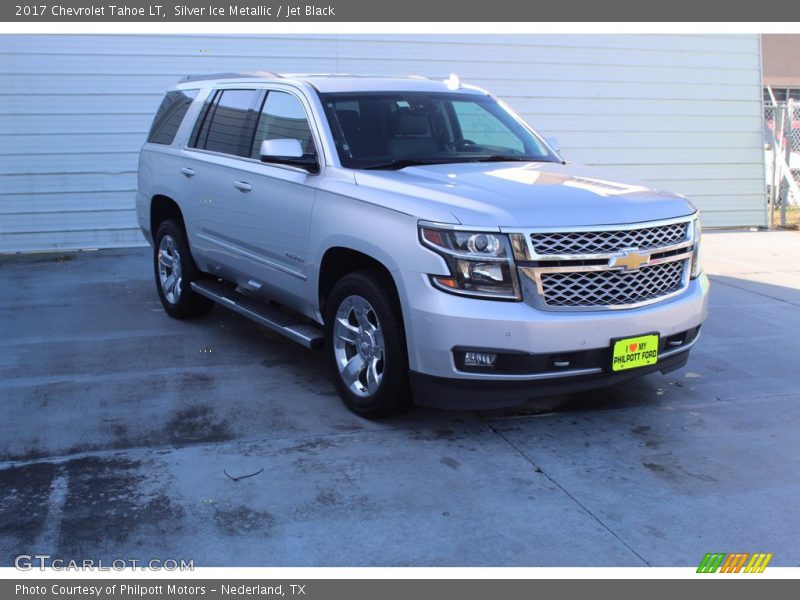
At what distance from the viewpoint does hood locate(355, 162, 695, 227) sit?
4.61m

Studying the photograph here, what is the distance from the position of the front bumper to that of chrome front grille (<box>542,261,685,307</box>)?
0.23 feet

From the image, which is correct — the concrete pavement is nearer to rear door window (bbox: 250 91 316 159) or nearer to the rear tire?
the rear tire

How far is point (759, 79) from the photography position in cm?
1352

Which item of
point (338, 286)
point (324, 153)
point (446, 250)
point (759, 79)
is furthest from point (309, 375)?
point (759, 79)

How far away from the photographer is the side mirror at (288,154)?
548 cm

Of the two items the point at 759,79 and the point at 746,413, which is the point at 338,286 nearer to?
the point at 746,413

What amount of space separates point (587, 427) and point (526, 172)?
5.25 feet

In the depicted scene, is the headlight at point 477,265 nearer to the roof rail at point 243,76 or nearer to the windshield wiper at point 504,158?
the windshield wiper at point 504,158

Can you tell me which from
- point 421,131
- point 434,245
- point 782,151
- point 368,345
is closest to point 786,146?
point 782,151

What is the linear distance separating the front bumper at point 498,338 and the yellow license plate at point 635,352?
44 mm

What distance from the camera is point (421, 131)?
5.97 meters

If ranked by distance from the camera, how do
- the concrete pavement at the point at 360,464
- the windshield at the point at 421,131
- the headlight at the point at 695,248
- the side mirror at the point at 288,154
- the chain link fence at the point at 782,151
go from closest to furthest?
the concrete pavement at the point at 360,464 < the headlight at the point at 695,248 < the side mirror at the point at 288,154 < the windshield at the point at 421,131 < the chain link fence at the point at 782,151

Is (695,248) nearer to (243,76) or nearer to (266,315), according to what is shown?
(266,315)

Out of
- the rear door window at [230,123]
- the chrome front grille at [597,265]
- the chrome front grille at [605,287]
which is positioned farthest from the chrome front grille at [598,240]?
the rear door window at [230,123]
